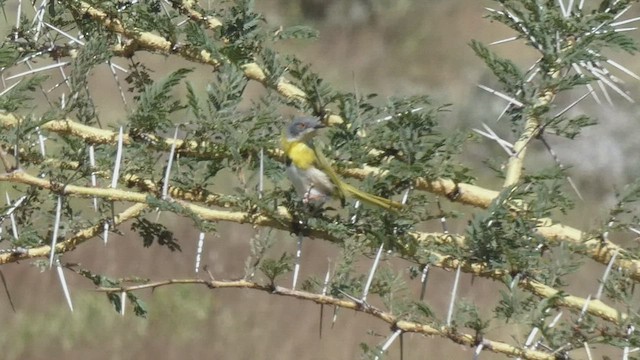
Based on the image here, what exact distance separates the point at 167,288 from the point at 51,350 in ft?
3.87

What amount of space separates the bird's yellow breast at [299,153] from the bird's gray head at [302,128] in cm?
2

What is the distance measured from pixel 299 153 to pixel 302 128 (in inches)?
4.3

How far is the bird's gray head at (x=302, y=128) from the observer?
7.38ft

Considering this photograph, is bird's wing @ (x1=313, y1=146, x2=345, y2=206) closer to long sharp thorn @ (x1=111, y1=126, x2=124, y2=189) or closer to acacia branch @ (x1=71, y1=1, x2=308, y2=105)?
acacia branch @ (x1=71, y1=1, x2=308, y2=105)

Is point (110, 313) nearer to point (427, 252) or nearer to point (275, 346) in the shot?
point (275, 346)

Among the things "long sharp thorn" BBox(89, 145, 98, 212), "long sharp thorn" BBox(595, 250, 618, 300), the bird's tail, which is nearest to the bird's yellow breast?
the bird's tail

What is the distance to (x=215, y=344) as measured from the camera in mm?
7855

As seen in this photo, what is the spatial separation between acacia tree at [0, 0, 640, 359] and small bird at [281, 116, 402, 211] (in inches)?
2.3

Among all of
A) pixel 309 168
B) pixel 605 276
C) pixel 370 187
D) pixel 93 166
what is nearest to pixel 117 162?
pixel 93 166

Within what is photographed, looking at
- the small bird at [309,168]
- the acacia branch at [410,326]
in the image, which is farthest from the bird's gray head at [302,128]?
the acacia branch at [410,326]

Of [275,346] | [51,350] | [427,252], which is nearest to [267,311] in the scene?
[275,346]

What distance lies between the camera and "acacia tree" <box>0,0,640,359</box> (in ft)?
5.59

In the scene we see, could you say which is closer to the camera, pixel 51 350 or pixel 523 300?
pixel 523 300

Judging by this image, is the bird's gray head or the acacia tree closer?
the acacia tree
